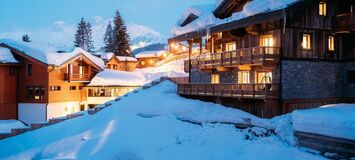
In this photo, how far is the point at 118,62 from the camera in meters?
74.9

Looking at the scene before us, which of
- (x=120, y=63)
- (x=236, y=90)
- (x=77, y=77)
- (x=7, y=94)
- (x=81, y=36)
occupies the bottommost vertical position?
(x=7, y=94)

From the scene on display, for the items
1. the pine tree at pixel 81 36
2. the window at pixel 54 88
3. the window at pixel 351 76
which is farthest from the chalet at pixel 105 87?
the pine tree at pixel 81 36

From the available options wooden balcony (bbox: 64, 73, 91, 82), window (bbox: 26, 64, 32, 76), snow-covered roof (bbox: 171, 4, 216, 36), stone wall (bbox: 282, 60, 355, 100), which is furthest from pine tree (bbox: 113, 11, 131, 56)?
stone wall (bbox: 282, 60, 355, 100)

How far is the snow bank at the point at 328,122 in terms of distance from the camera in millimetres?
15625

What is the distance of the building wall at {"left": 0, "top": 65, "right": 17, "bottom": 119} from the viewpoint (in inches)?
1693

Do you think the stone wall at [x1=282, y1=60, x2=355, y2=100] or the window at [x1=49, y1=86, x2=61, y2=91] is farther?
the window at [x1=49, y1=86, x2=61, y2=91]

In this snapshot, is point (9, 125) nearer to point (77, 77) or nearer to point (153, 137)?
point (77, 77)

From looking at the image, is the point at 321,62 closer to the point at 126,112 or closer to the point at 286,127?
the point at 286,127

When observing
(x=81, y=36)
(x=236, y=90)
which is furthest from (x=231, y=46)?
(x=81, y=36)

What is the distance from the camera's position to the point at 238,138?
69.6ft

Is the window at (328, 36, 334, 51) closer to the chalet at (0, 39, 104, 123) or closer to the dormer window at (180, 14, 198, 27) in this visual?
the dormer window at (180, 14, 198, 27)

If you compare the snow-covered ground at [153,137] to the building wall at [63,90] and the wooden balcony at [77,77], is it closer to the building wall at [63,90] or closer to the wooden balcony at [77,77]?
the building wall at [63,90]

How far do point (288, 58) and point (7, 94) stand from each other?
1346 inches

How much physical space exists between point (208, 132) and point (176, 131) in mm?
2300
